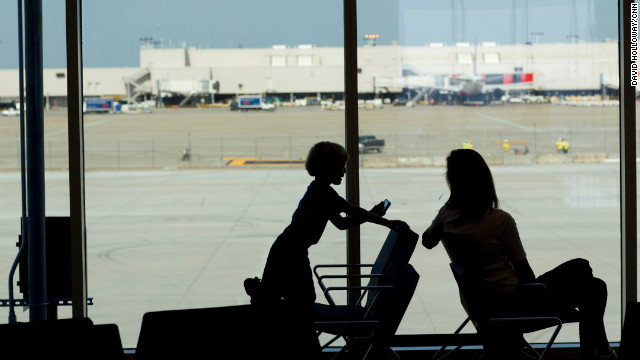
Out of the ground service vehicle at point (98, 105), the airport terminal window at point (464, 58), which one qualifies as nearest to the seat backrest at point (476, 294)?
the airport terminal window at point (464, 58)

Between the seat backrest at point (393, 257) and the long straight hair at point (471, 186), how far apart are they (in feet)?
0.89

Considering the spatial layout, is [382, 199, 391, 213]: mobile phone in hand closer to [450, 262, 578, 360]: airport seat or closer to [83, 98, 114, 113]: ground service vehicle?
[450, 262, 578, 360]: airport seat

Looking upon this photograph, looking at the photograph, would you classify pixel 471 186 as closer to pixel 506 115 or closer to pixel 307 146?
pixel 506 115

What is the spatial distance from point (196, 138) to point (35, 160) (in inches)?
45.3

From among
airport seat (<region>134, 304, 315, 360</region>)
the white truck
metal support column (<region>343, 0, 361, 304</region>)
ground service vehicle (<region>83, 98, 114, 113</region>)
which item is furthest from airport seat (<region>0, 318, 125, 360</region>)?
the white truck

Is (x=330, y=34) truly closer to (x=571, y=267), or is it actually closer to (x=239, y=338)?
(x=571, y=267)

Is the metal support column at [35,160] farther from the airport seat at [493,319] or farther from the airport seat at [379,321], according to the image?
the airport seat at [493,319]

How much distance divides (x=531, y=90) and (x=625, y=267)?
1.27 meters

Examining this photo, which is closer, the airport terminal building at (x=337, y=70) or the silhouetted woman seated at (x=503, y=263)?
the silhouetted woman seated at (x=503, y=263)

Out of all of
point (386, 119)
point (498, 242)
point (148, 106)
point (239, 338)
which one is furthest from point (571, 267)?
point (148, 106)

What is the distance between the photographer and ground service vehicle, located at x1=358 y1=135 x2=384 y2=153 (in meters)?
5.06

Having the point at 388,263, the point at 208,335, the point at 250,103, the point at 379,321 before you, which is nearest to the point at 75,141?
the point at 250,103

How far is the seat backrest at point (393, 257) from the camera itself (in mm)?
4012

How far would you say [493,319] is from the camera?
3824mm
